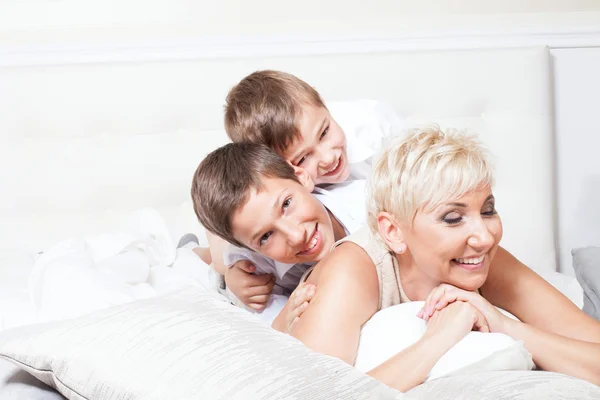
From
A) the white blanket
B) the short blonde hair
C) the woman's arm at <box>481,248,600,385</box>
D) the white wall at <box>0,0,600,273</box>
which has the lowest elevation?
the white blanket

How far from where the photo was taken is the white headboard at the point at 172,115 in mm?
2516

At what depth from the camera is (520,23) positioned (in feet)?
8.71

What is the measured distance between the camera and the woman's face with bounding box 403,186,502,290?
4.39 feet

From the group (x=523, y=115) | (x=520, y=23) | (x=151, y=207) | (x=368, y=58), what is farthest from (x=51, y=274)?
(x=520, y=23)

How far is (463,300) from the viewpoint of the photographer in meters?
1.34

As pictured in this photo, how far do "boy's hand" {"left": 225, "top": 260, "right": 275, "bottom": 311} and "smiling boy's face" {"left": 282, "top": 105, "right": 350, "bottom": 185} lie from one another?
28cm

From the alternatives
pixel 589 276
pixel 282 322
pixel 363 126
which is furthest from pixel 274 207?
pixel 589 276

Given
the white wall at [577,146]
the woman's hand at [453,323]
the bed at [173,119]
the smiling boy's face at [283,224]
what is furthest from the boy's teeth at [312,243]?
the white wall at [577,146]

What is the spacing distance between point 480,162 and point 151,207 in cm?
147

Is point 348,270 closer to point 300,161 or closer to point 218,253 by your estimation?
point 300,161

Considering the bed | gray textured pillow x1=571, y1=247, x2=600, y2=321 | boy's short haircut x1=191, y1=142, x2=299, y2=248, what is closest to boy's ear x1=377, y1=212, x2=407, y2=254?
boy's short haircut x1=191, y1=142, x2=299, y2=248

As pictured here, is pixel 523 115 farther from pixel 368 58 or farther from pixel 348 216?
pixel 348 216

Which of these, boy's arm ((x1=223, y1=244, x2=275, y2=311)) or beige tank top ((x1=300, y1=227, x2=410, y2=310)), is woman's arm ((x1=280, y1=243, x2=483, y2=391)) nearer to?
beige tank top ((x1=300, y1=227, x2=410, y2=310))

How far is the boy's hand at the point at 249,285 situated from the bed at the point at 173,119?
720 mm
